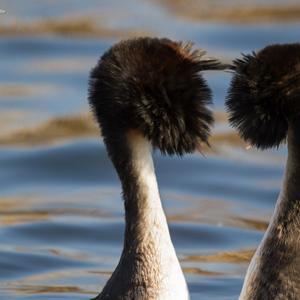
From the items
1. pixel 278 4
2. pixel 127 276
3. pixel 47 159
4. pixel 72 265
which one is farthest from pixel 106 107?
pixel 278 4

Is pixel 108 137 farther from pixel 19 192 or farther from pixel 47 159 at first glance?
pixel 47 159

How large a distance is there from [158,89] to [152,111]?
0.38 ft

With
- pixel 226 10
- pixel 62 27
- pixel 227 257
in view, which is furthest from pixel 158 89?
pixel 226 10

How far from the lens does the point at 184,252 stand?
12453mm

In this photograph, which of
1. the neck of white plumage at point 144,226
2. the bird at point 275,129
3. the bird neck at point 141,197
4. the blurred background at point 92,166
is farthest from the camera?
the blurred background at point 92,166

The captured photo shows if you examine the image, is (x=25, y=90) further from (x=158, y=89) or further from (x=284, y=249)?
(x=284, y=249)

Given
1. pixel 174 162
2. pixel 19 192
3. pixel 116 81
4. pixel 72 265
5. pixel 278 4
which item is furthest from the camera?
pixel 278 4

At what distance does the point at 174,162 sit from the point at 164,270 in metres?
6.56

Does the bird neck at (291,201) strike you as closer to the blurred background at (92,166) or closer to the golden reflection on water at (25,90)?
the blurred background at (92,166)

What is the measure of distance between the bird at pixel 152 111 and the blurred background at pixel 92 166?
6.97 ft

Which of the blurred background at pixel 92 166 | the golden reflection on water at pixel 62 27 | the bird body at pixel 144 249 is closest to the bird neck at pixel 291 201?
the bird body at pixel 144 249

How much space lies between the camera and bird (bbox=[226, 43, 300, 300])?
8.55 meters

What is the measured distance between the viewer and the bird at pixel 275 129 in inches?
337

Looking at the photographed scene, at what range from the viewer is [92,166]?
49.6 ft
